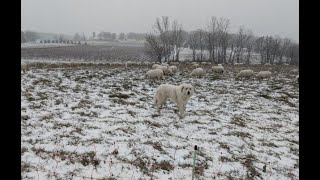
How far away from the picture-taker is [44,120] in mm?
8805

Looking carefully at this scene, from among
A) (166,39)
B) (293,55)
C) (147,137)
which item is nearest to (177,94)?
(147,137)

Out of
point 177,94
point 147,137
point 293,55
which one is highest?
point 293,55

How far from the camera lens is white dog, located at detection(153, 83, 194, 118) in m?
9.96

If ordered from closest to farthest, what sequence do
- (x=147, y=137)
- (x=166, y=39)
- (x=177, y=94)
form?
(x=147, y=137), (x=177, y=94), (x=166, y=39)

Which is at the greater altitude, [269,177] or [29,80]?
[29,80]

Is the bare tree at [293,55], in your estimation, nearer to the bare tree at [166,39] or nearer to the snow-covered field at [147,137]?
the bare tree at [166,39]

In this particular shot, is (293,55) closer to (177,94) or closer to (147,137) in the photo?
(177,94)

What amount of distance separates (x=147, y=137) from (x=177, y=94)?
9.01 ft

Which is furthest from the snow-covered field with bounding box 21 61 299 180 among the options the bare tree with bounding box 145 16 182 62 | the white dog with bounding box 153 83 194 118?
the bare tree with bounding box 145 16 182 62

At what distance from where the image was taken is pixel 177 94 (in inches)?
404

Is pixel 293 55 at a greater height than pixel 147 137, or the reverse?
pixel 293 55

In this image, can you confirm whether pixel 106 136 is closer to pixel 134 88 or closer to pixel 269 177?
pixel 269 177
